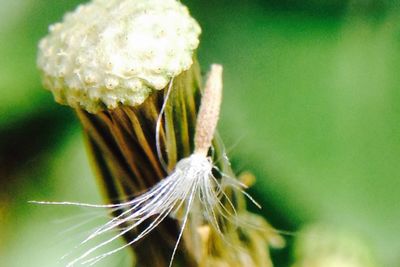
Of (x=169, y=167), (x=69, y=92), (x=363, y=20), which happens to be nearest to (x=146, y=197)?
(x=169, y=167)

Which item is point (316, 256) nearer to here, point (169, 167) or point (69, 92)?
point (169, 167)

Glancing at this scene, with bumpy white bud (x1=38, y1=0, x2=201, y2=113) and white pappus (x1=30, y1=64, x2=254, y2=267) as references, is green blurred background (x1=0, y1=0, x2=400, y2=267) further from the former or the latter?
bumpy white bud (x1=38, y1=0, x2=201, y2=113)

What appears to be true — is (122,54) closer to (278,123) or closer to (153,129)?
(153,129)

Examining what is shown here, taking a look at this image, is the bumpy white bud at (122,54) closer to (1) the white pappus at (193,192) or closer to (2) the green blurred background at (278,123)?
(1) the white pappus at (193,192)

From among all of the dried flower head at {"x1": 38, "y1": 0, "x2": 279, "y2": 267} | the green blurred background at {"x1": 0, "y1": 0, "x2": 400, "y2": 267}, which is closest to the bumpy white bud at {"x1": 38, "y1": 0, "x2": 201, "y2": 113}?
the dried flower head at {"x1": 38, "y1": 0, "x2": 279, "y2": 267}

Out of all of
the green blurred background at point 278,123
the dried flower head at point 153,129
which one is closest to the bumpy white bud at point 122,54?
the dried flower head at point 153,129

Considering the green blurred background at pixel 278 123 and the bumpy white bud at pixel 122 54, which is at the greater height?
the bumpy white bud at pixel 122 54
